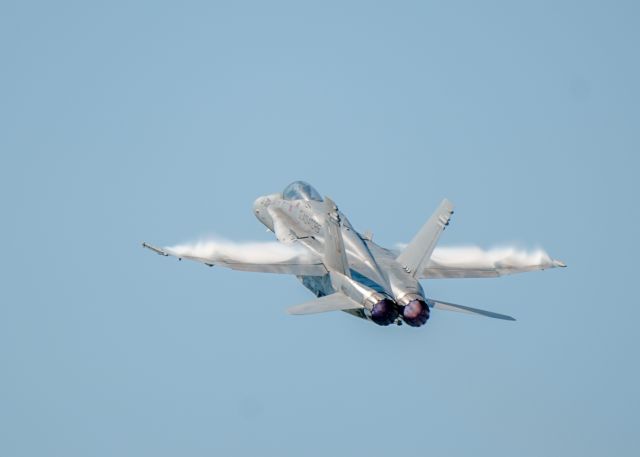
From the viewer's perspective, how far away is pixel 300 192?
197ft

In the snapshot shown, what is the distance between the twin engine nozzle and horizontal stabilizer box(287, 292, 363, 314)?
2.41ft

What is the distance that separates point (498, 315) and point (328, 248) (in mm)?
6608

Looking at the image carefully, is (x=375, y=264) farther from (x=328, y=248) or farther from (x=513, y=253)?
(x=513, y=253)

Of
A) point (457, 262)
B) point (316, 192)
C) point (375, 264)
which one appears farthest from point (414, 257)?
point (316, 192)

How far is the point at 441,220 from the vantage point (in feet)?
168

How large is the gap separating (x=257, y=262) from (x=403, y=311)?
716cm

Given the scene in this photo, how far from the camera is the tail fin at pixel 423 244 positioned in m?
50.5

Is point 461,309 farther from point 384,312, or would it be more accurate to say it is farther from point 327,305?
Result: point 327,305

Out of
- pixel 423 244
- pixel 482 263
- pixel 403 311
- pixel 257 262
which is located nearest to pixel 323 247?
pixel 257 262

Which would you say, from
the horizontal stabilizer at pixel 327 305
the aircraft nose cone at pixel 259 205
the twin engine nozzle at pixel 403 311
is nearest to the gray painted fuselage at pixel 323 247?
the aircraft nose cone at pixel 259 205

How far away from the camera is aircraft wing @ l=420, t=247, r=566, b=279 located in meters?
54.2

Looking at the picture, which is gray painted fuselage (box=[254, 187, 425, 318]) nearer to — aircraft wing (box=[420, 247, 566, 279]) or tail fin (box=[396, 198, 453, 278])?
tail fin (box=[396, 198, 453, 278])

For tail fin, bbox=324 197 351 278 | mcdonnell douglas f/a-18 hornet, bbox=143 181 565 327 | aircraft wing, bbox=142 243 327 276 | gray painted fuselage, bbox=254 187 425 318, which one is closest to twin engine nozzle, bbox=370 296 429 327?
mcdonnell douglas f/a-18 hornet, bbox=143 181 565 327

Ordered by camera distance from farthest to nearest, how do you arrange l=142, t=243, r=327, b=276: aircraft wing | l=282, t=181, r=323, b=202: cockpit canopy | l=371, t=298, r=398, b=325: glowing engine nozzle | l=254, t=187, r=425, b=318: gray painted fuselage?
l=282, t=181, r=323, b=202: cockpit canopy < l=142, t=243, r=327, b=276: aircraft wing < l=254, t=187, r=425, b=318: gray painted fuselage < l=371, t=298, r=398, b=325: glowing engine nozzle
